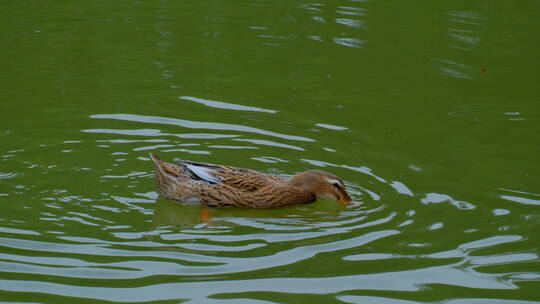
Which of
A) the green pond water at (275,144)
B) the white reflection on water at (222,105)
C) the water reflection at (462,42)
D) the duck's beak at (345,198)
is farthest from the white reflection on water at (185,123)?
the water reflection at (462,42)

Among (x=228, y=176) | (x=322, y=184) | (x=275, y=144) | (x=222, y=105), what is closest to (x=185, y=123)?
(x=222, y=105)

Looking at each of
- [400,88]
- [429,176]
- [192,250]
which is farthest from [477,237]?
[400,88]

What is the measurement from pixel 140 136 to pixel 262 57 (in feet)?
12.2

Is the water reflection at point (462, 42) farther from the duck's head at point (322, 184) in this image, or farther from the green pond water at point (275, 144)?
the duck's head at point (322, 184)

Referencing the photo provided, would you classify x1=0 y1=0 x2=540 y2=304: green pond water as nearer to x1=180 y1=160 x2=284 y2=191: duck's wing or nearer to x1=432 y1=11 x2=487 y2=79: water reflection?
x1=432 y1=11 x2=487 y2=79: water reflection

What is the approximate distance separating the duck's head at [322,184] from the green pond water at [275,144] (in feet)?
0.52

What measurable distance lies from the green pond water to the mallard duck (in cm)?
13

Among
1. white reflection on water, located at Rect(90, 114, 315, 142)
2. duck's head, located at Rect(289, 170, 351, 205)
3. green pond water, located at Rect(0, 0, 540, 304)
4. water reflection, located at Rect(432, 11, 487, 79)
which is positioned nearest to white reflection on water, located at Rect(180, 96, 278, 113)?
green pond water, located at Rect(0, 0, 540, 304)

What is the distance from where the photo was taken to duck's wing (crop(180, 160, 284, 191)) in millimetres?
10242

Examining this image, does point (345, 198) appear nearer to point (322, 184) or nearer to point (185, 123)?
point (322, 184)

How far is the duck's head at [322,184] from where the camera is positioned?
10078 mm

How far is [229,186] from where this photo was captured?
10.2 m

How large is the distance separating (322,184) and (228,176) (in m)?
1.01

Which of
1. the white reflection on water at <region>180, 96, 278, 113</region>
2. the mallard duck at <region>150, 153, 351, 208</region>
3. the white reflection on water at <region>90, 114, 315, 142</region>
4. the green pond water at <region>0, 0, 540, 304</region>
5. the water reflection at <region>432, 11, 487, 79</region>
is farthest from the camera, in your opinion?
the water reflection at <region>432, 11, 487, 79</region>
